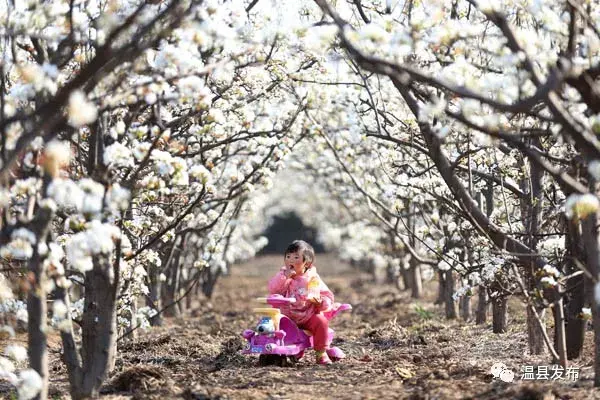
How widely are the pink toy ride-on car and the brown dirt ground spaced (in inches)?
6.6

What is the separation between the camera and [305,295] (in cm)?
915

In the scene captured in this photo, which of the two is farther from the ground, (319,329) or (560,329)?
(319,329)

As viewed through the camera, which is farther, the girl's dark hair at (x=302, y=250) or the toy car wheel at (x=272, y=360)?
the girl's dark hair at (x=302, y=250)

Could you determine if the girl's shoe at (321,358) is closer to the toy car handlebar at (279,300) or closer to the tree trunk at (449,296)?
the toy car handlebar at (279,300)

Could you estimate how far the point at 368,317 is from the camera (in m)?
16.1

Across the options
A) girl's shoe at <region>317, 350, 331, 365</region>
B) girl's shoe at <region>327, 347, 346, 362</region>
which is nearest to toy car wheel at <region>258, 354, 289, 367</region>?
girl's shoe at <region>317, 350, 331, 365</region>

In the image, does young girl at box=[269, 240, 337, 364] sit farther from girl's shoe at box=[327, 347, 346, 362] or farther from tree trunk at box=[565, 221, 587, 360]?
tree trunk at box=[565, 221, 587, 360]

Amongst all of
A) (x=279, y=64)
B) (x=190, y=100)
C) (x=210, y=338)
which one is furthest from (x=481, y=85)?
(x=210, y=338)

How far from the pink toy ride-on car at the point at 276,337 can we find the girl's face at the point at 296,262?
0.42 m

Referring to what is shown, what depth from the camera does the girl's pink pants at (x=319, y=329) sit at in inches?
358

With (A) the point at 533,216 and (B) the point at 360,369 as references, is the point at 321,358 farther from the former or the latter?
(A) the point at 533,216

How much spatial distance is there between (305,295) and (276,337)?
0.57m

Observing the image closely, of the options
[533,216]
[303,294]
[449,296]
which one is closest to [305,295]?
[303,294]

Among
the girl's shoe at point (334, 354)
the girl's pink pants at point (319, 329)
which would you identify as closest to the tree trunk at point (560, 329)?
the girl's pink pants at point (319, 329)
